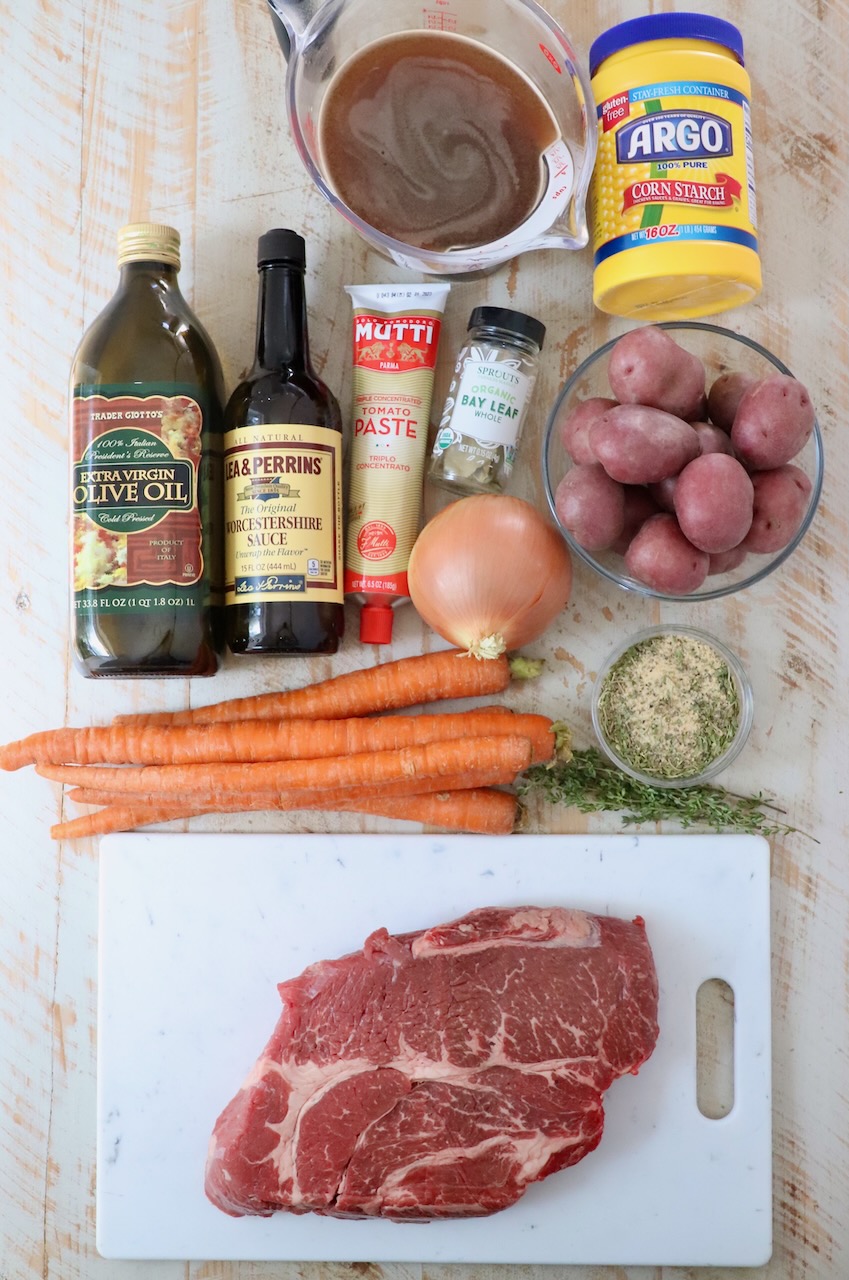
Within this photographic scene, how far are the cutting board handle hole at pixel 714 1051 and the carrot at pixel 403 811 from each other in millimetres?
383

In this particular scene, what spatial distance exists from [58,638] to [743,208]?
115 cm

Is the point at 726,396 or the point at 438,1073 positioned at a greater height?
the point at 726,396

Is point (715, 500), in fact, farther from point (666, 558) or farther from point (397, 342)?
point (397, 342)

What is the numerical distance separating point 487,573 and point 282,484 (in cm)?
29

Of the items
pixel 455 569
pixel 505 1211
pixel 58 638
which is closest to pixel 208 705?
pixel 58 638

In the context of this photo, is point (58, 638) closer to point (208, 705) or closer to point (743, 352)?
point (208, 705)

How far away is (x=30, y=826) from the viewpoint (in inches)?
55.1

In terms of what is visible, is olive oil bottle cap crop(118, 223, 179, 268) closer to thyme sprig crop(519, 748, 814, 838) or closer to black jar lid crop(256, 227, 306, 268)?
black jar lid crop(256, 227, 306, 268)

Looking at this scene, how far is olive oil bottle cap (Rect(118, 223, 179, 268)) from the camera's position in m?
1.24

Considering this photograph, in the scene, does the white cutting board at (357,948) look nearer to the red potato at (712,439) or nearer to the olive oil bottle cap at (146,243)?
the red potato at (712,439)

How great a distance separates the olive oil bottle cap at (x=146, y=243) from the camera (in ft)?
4.07

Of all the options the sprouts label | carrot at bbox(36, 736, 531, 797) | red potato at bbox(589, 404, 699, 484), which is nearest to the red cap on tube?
carrot at bbox(36, 736, 531, 797)

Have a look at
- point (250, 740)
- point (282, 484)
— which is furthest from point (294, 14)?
point (250, 740)

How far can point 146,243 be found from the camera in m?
1.24
